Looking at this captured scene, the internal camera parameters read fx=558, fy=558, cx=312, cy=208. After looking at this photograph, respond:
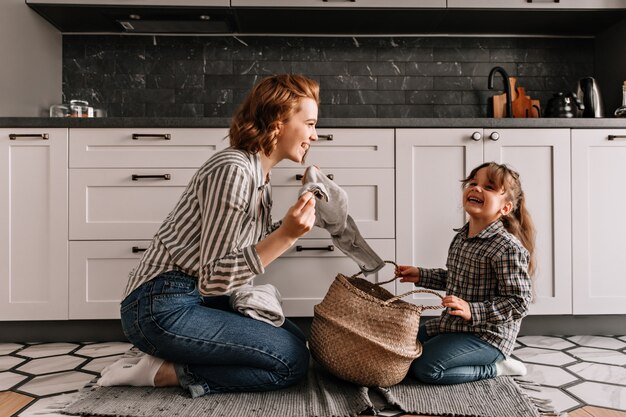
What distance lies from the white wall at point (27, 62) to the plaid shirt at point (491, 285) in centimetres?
197

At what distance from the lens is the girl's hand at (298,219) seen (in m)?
1.36

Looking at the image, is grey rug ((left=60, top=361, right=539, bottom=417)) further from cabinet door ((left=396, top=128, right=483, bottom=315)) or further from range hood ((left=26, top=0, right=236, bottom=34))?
range hood ((left=26, top=0, right=236, bottom=34))

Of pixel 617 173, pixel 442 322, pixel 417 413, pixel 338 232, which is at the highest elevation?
pixel 617 173

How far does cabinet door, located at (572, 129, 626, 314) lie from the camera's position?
229 centimetres

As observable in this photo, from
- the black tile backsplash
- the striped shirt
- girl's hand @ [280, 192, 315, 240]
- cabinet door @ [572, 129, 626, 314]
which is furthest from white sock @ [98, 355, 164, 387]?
cabinet door @ [572, 129, 626, 314]

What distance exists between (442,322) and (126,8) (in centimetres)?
197

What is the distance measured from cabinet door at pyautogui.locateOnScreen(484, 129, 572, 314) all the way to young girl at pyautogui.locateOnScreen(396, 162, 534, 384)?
489 mm

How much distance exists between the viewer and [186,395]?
1.58 metres

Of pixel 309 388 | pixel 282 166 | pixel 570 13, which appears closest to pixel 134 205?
pixel 282 166

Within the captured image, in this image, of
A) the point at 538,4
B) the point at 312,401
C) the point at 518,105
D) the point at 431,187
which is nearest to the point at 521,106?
the point at 518,105

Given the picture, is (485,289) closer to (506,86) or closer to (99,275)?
(506,86)

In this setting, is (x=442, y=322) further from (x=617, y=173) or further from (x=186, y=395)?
(x=617, y=173)

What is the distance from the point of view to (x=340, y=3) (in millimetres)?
2555

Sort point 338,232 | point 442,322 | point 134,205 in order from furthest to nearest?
point 134,205, point 338,232, point 442,322
